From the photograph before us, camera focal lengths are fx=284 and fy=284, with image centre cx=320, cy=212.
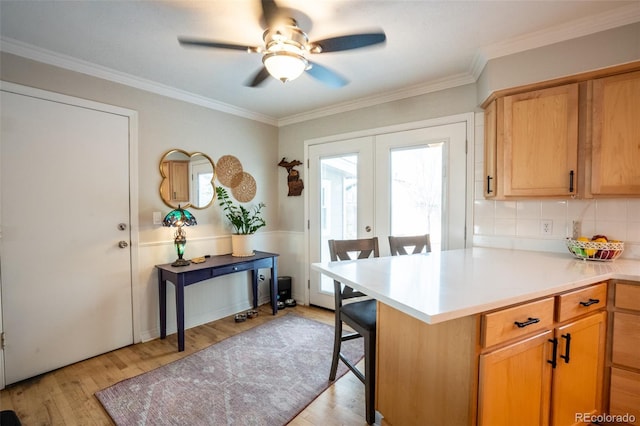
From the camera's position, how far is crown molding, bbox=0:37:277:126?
1993mm

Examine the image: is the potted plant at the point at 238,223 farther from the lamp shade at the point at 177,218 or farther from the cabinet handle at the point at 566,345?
the cabinet handle at the point at 566,345

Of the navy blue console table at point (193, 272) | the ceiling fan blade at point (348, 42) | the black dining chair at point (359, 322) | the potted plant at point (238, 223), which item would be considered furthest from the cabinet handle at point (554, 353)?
the potted plant at point (238, 223)

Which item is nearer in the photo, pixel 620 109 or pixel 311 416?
pixel 311 416

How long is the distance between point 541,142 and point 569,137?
15cm

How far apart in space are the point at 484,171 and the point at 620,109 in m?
0.85

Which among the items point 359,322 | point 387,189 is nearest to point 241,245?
point 387,189

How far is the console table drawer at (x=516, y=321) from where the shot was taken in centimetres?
105

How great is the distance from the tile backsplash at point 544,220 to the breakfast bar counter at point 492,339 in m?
0.39

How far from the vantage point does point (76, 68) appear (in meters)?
2.24

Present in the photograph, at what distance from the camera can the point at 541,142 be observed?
2006 mm

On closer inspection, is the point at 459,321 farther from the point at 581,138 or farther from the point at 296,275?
the point at 296,275

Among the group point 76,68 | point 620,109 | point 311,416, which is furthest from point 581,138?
point 76,68

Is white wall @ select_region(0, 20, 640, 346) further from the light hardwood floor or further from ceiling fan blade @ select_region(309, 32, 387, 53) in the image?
ceiling fan blade @ select_region(309, 32, 387, 53)

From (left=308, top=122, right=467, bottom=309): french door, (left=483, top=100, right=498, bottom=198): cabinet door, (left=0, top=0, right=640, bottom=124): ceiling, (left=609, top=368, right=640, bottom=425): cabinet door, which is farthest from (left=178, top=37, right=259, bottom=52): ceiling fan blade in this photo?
(left=609, top=368, right=640, bottom=425): cabinet door
